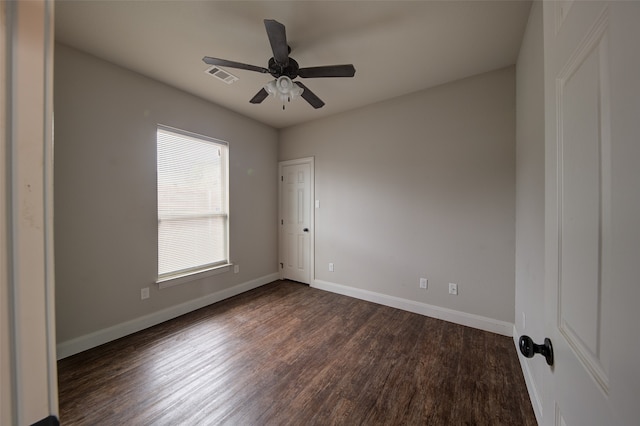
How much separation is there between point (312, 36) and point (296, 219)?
2671 millimetres

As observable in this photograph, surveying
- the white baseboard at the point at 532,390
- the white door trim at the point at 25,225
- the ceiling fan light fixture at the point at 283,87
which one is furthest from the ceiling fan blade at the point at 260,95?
the white baseboard at the point at 532,390

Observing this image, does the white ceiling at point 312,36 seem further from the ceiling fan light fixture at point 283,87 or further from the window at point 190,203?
the window at point 190,203

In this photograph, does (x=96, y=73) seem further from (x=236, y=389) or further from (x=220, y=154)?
(x=236, y=389)

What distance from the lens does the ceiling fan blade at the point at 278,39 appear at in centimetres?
142

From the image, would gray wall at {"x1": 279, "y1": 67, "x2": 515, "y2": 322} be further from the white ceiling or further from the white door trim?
the white door trim

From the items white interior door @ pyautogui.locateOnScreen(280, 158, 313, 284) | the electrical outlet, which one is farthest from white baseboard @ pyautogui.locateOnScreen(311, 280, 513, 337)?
white interior door @ pyautogui.locateOnScreen(280, 158, 313, 284)

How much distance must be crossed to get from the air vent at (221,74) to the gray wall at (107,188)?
68 cm

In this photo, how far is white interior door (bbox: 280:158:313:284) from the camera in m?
3.93

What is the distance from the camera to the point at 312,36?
197cm

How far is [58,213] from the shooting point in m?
2.02

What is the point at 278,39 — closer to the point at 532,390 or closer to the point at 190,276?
the point at 190,276

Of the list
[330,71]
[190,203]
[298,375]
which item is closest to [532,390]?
[298,375]

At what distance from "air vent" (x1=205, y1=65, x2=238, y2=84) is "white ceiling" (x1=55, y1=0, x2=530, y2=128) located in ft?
0.18

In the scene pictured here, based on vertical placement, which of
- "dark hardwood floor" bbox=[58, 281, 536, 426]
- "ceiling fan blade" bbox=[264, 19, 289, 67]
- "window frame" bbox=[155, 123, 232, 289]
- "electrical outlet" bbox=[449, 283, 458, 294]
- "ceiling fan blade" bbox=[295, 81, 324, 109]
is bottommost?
"dark hardwood floor" bbox=[58, 281, 536, 426]
